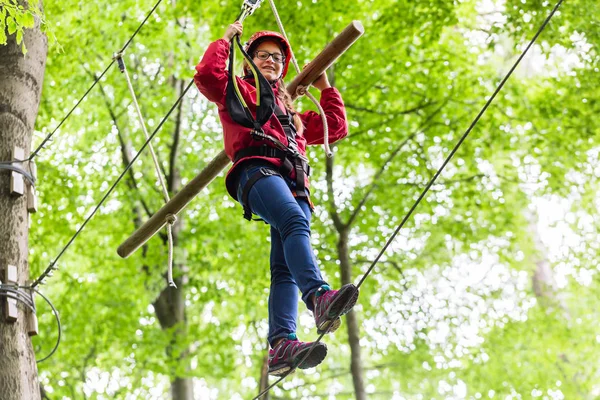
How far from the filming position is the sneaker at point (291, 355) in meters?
3.30

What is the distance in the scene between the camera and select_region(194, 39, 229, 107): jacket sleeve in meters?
3.57

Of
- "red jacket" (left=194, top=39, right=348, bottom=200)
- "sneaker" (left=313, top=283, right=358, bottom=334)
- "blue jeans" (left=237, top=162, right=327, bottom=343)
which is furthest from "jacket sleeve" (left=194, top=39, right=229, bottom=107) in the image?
"sneaker" (left=313, top=283, right=358, bottom=334)

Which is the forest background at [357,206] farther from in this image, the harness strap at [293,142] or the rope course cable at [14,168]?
the harness strap at [293,142]

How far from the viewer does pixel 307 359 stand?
336 centimetres

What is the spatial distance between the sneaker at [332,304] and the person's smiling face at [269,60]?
116 cm

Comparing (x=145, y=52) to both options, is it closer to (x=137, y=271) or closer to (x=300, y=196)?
(x=137, y=271)

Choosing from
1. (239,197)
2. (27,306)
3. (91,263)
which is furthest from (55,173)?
(239,197)

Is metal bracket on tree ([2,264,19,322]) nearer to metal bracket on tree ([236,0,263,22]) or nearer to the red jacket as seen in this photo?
the red jacket

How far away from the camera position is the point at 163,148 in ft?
38.2

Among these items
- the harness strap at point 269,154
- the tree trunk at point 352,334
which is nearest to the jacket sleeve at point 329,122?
the harness strap at point 269,154

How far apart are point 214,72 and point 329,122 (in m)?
0.88

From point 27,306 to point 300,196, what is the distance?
73.7 inches

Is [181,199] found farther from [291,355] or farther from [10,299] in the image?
[291,355]

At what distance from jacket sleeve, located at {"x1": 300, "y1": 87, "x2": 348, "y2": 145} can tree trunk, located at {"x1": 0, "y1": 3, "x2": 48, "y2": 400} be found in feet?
6.02
